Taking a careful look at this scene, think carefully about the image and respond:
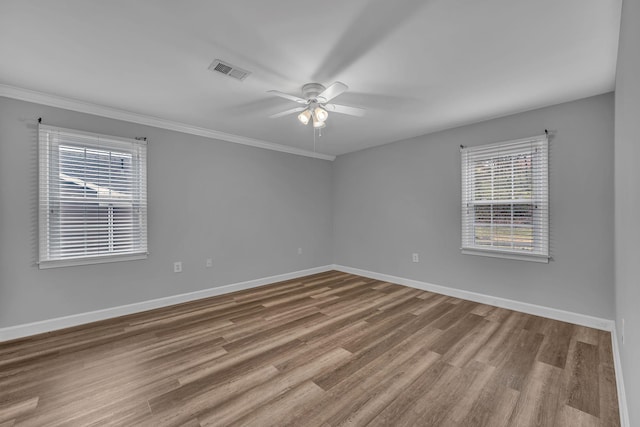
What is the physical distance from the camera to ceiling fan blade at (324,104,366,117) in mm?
2983

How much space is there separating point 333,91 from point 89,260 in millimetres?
3241

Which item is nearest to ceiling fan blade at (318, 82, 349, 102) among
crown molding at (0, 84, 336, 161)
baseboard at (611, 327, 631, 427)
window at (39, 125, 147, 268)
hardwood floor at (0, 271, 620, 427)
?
crown molding at (0, 84, 336, 161)

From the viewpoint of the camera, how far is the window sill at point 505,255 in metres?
3.17

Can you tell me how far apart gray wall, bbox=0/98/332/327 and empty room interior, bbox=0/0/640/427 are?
23 mm

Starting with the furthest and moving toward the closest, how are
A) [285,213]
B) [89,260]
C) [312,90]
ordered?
[285,213] → [89,260] → [312,90]

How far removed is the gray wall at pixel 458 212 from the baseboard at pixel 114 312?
6.82 feet

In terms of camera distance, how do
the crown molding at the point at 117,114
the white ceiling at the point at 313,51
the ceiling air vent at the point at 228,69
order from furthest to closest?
the crown molding at the point at 117,114, the ceiling air vent at the point at 228,69, the white ceiling at the point at 313,51

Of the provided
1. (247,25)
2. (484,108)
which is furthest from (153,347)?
(484,108)

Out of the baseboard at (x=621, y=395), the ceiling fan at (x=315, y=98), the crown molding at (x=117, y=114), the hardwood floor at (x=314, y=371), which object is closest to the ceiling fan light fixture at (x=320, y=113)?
the ceiling fan at (x=315, y=98)

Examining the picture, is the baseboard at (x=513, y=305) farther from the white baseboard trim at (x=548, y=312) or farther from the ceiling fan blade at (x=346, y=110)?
the ceiling fan blade at (x=346, y=110)

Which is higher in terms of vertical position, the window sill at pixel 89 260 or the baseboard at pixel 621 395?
the window sill at pixel 89 260

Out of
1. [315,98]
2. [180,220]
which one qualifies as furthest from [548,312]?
[180,220]

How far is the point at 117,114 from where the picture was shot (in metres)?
3.21

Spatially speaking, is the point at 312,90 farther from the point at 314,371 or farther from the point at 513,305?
the point at 513,305
